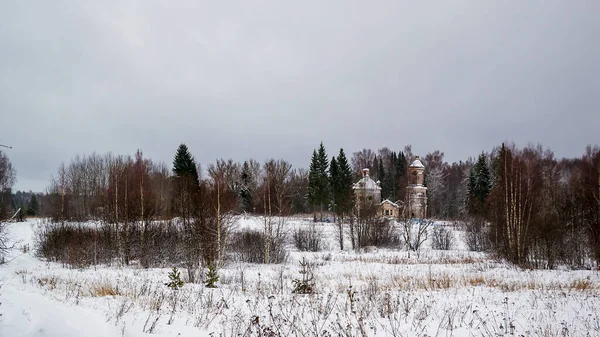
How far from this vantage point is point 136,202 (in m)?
25.1

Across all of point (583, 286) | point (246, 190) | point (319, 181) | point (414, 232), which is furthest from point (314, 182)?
point (583, 286)

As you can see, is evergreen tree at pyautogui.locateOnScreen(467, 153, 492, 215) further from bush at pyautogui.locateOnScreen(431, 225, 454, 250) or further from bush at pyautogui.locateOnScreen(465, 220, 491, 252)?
bush at pyautogui.locateOnScreen(431, 225, 454, 250)

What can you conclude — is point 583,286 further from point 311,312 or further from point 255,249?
point 255,249

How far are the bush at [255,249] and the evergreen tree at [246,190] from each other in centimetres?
2046

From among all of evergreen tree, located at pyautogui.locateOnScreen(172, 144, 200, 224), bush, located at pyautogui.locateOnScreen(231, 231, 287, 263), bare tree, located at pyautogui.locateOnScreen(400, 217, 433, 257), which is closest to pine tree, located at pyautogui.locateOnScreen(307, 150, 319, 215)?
bare tree, located at pyautogui.locateOnScreen(400, 217, 433, 257)

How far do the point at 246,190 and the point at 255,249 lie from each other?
30.4 meters

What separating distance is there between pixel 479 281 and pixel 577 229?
A: 12.4m

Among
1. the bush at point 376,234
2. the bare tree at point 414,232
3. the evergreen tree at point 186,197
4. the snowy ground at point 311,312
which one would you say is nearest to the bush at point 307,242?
the bush at point 376,234

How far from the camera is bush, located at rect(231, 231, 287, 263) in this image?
25312 mm

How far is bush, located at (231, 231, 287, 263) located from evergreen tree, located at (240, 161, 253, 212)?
67.1ft

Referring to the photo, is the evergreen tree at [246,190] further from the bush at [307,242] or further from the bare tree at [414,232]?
the bare tree at [414,232]

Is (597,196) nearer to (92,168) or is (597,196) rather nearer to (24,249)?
(24,249)

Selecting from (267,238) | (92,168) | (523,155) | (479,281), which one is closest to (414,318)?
(479,281)

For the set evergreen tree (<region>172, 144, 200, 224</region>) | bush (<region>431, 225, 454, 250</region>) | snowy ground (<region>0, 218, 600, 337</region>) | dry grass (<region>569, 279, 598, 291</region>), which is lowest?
bush (<region>431, 225, 454, 250</region>)
